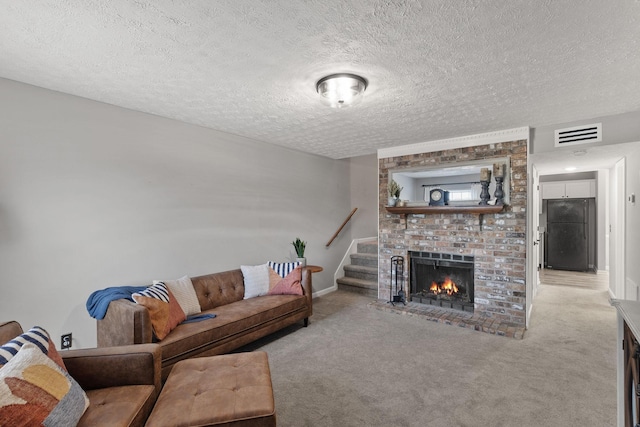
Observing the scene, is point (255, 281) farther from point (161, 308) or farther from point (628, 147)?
point (628, 147)

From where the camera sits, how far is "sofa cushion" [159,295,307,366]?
2.42m

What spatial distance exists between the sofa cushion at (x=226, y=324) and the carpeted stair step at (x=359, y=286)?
5.71 feet

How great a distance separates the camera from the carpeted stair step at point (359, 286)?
5051 mm

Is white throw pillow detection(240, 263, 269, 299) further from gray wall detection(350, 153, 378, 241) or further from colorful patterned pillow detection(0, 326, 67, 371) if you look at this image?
gray wall detection(350, 153, 378, 241)

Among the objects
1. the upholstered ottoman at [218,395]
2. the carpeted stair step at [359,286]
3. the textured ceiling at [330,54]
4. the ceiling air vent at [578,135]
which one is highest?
the textured ceiling at [330,54]

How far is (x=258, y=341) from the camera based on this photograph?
130 inches

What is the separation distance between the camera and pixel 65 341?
2.55m

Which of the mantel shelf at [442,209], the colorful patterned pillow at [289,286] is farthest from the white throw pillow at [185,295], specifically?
the mantel shelf at [442,209]

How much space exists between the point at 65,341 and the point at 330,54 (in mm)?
3035

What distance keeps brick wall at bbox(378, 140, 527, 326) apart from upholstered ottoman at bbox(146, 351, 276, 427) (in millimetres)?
3061

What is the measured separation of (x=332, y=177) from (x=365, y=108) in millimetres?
2658

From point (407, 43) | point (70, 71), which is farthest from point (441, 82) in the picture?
point (70, 71)

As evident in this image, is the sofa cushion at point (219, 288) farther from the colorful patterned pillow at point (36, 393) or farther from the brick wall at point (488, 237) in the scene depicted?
the brick wall at point (488, 237)

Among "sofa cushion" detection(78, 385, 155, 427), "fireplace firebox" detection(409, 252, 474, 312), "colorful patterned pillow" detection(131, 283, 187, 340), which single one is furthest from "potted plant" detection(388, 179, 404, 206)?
"sofa cushion" detection(78, 385, 155, 427)
